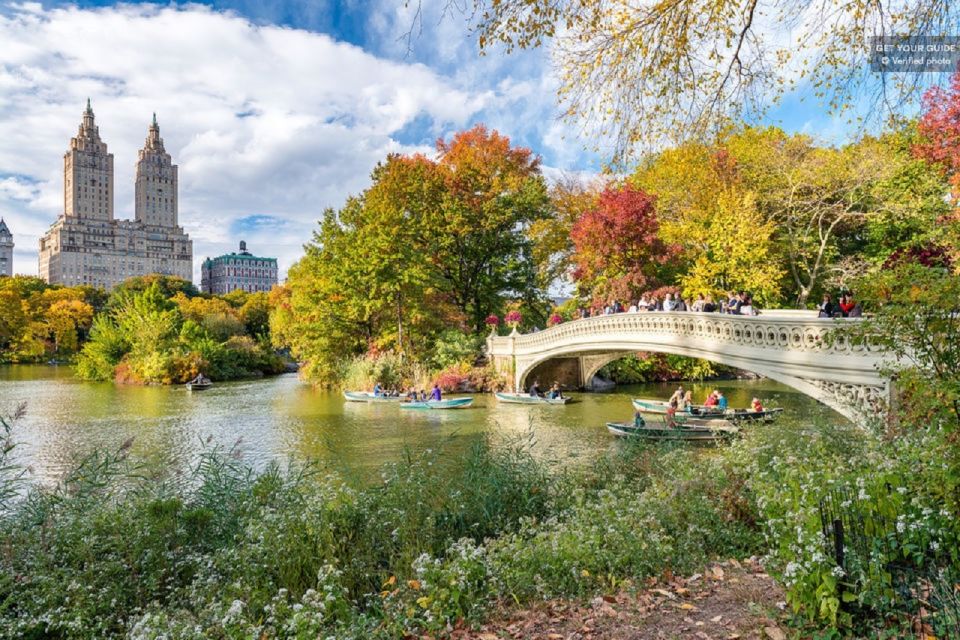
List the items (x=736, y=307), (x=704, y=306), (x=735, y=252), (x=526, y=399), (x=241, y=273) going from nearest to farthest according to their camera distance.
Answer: (x=736, y=307) < (x=704, y=306) < (x=526, y=399) < (x=735, y=252) < (x=241, y=273)

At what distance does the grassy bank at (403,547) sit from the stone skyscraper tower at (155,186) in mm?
150695

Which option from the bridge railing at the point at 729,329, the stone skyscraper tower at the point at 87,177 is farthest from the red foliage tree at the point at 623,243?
the stone skyscraper tower at the point at 87,177

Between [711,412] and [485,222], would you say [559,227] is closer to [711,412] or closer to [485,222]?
[485,222]

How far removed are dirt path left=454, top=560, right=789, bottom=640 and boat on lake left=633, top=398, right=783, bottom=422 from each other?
27.7 ft

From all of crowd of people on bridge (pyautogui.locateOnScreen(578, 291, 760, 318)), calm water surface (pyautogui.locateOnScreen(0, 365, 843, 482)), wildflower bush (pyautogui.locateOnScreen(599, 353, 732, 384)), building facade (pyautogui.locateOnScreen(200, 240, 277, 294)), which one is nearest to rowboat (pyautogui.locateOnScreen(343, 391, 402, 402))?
calm water surface (pyautogui.locateOnScreen(0, 365, 843, 482))

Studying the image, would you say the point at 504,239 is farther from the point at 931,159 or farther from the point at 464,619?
the point at 464,619

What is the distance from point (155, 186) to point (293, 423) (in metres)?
144

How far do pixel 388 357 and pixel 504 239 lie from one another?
29.2 ft

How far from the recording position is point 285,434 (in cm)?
1689

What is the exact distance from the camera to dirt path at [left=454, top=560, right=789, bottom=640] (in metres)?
3.57

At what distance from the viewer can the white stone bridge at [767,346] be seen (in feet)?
34.5

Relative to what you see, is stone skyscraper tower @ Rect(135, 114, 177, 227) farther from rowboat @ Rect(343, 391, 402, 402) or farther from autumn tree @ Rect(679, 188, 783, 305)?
autumn tree @ Rect(679, 188, 783, 305)

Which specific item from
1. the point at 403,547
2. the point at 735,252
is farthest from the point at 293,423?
the point at 735,252

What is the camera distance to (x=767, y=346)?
1285 cm
